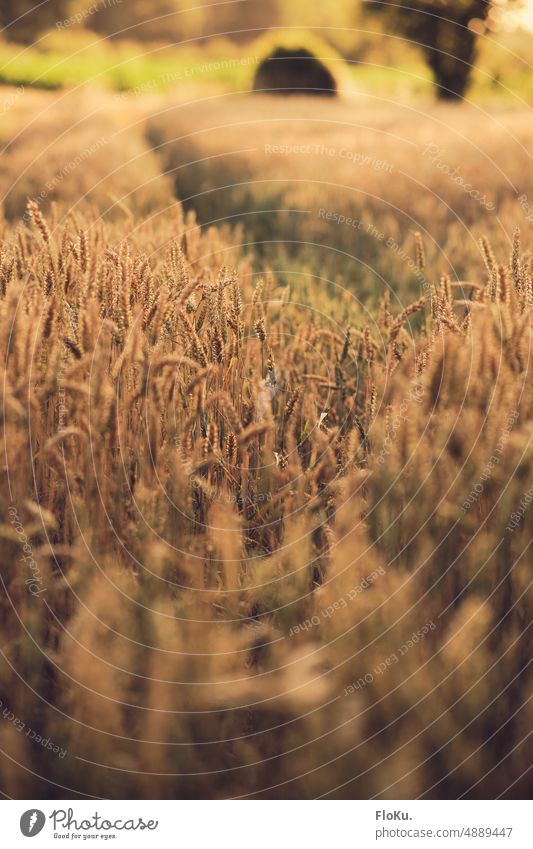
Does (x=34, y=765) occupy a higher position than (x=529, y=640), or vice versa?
(x=529, y=640)

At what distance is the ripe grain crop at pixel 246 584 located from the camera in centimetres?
111

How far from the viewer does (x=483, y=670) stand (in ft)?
3.84

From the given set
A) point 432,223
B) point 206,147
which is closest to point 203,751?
point 432,223

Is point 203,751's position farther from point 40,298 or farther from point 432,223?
point 432,223

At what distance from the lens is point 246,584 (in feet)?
4.83

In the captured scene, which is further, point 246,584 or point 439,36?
point 439,36

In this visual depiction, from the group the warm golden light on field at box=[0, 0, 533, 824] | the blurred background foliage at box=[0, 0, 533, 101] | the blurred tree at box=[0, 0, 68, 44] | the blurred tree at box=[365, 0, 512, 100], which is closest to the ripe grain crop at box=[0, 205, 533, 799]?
the warm golden light on field at box=[0, 0, 533, 824]

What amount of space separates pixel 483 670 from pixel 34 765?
724 millimetres

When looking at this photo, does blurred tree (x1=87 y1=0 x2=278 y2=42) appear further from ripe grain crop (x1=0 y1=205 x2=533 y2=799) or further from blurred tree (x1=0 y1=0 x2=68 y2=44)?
ripe grain crop (x1=0 y1=205 x2=533 y2=799)
